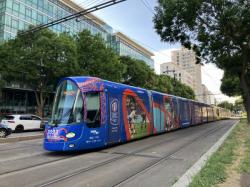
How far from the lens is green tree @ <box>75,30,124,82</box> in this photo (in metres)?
38.0

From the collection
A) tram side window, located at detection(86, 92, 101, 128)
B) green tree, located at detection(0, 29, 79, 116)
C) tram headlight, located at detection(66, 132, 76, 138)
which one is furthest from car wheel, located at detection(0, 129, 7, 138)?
green tree, located at detection(0, 29, 79, 116)

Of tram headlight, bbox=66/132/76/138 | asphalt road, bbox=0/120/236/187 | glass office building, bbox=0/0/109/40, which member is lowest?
asphalt road, bbox=0/120/236/187

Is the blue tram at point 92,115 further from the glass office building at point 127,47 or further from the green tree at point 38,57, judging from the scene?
the glass office building at point 127,47

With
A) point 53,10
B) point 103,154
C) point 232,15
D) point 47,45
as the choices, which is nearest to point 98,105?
point 103,154

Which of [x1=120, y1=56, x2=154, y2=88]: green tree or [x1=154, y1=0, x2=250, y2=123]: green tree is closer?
[x1=154, y1=0, x2=250, y2=123]: green tree

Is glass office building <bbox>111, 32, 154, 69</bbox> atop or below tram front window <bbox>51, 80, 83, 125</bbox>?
atop

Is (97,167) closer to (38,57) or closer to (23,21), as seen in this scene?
(38,57)

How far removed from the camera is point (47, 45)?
3453cm

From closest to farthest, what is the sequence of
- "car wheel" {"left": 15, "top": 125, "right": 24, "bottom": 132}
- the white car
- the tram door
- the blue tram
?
the blue tram, the tram door, the white car, "car wheel" {"left": 15, "top": 125, "right": 24, "bottom": 132}

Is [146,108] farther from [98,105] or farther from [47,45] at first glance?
[47,45]

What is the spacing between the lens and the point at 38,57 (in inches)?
1334

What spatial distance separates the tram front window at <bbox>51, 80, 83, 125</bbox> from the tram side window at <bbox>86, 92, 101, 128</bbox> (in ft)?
1.22

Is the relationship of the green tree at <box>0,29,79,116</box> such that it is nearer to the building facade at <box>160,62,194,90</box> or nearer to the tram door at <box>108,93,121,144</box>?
the tram door at <box>108,93,121,144</box>

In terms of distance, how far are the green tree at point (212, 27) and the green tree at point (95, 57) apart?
42.7ft
